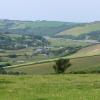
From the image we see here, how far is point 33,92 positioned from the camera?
21844 mm

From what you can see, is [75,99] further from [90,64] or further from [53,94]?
[90,64]

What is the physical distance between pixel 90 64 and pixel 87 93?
64405mm

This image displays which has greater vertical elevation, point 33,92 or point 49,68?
point 33,92

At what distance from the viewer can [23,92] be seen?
21.8m

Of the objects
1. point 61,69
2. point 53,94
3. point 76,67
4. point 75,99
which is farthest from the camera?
point 76,67

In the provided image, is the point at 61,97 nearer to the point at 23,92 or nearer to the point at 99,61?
the point at 23,92

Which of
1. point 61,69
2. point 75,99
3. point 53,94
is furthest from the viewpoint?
point 61,69

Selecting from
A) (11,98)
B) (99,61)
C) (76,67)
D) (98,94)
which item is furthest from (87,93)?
(99,61)

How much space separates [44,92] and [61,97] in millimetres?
2748

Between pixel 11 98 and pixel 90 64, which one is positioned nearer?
pixel 11 98

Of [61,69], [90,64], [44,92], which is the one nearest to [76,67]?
[90,64]

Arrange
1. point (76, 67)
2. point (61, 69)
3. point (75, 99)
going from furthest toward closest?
point (76, 67)
point (61, 69)
point (75, 99)

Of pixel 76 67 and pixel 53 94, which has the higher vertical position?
pixel 53 94

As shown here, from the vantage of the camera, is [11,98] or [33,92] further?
[33,92]
